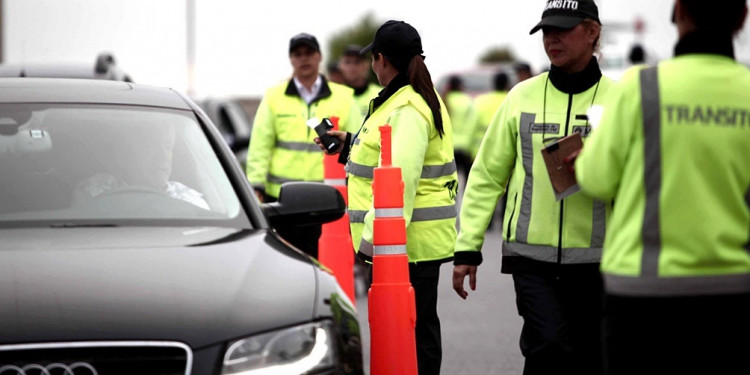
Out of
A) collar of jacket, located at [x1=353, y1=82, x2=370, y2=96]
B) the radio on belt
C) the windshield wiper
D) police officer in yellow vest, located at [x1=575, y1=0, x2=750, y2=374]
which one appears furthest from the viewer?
collar of jacket, located at [x1=353, y1=82, x2=370, y2=96]

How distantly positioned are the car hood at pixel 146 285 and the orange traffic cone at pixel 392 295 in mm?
1208

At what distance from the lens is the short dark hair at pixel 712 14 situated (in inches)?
182

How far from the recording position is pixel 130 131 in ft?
20.9

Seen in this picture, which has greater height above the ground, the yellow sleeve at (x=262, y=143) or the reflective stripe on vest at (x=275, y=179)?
the yellow sleeve at (x=262, y=143)

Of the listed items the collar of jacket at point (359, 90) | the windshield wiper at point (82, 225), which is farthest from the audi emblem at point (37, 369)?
the collar of jacket at point (359, 90)

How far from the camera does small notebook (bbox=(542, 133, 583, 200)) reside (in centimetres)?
595

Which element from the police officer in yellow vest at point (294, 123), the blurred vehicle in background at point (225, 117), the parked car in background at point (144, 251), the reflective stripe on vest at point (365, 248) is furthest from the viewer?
the blurred vehicle in background at point (225, 117)

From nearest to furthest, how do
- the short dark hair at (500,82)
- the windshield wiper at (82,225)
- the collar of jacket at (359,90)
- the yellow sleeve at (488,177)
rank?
the windshield wiper at (82,225) → the yellow sleeve at (488,177) → the collar of jacket at (359,90) → the short dark hair at (500,82)

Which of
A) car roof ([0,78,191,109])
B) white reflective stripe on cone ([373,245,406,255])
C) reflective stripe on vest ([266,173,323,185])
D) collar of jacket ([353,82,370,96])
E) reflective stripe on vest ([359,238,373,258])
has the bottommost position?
reflective stripe on vest ([266,173,323,185])

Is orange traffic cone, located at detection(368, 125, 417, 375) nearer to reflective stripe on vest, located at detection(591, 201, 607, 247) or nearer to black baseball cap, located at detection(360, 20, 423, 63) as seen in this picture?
black baseball cap, located at detection(360, 20, 423, 63)

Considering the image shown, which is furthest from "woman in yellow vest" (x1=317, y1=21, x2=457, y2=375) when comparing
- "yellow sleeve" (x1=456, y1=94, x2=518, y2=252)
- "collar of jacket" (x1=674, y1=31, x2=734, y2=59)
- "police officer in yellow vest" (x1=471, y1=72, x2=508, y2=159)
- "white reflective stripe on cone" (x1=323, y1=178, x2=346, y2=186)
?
"police officer in yellow vest" (x1=471, y1=72, x2=508, y2=159)

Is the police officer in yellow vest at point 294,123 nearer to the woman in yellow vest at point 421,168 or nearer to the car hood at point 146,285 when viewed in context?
the woman in yellow vest at point 421,168

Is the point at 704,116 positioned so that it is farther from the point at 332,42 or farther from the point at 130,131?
the point at 332,42

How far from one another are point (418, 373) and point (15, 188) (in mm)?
2216
